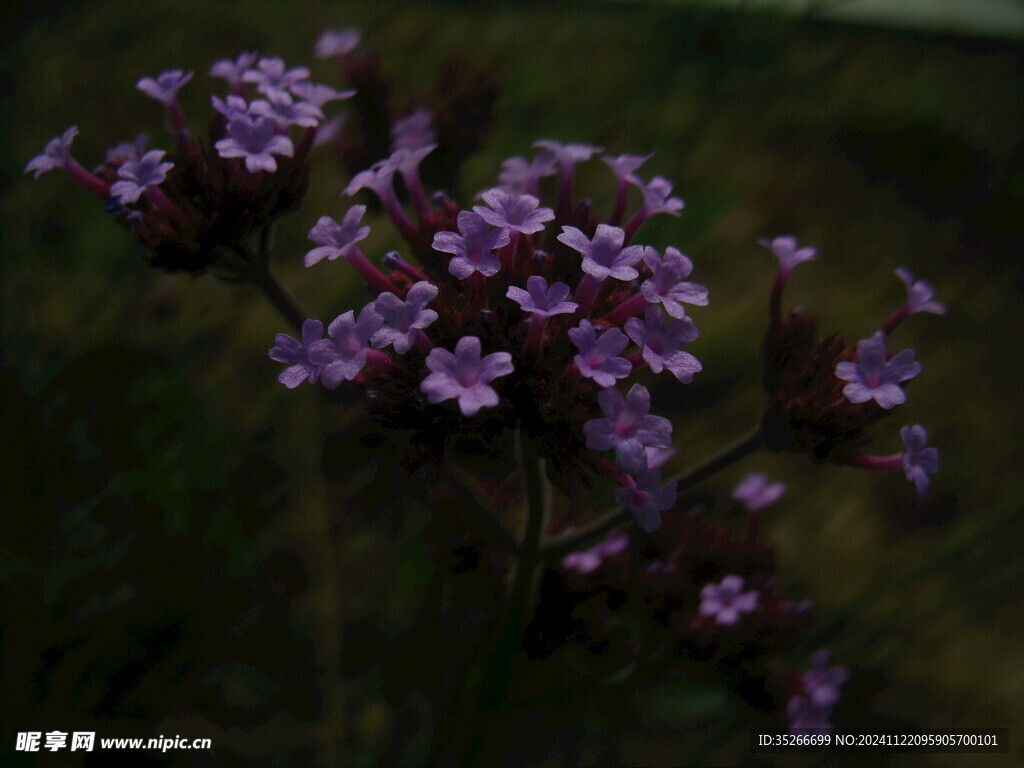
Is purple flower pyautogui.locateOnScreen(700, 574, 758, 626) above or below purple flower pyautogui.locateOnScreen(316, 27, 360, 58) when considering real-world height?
below

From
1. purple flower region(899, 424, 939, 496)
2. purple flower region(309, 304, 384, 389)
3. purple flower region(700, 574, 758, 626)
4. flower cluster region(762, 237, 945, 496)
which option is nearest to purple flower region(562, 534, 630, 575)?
purple flower region(700, 574, 758, 626)

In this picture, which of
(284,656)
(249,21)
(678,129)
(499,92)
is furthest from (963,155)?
A: (284,656)

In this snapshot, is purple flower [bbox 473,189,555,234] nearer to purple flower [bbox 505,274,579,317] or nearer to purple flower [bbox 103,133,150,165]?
purple flower [bbox 505,274,579,317]

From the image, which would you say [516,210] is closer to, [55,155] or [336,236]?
[336,236]

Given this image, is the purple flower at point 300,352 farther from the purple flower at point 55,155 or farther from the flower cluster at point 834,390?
the flower cluster at point 834,390

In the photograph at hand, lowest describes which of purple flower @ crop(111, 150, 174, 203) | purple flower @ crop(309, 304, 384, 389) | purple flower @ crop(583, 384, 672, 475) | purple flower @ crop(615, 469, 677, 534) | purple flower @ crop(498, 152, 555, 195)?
purple flower @ crop(615, 469, 677, 534)

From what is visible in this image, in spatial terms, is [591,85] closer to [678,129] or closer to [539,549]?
[678,129]

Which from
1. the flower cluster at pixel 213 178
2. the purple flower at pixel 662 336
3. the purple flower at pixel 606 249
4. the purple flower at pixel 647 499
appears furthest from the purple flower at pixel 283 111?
the purple flower at pixel 647 499
